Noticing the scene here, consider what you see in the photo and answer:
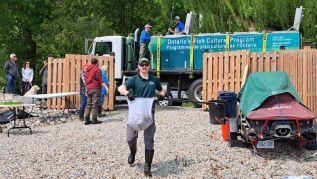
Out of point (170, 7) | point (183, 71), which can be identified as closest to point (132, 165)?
point (183, 71)

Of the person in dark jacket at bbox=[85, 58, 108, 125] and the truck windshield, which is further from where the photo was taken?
the truck windshield

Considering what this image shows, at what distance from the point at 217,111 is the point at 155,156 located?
313cm

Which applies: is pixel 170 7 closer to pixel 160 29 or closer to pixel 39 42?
pixel 160 29

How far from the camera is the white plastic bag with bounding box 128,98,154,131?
8578 mm

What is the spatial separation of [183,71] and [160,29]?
52.7 feet

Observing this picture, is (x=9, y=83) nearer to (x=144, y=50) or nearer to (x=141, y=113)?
(x=144, y=50)

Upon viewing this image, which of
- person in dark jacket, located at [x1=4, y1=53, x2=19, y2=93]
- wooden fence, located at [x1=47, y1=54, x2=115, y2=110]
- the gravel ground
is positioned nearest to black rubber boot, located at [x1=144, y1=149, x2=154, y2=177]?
the gravel ground

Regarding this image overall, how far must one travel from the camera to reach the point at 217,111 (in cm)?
1266

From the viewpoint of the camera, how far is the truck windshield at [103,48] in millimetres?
21812

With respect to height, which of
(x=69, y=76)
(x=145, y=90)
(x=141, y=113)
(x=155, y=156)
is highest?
(x=69, y=76)

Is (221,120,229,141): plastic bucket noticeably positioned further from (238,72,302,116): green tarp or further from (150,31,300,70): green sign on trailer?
(150,31,300,70): green sign on trailer

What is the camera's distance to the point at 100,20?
106ft

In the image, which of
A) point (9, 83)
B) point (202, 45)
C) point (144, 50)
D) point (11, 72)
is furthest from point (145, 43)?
point (9, 83)

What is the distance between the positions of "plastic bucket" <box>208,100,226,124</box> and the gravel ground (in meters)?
0.21
